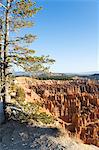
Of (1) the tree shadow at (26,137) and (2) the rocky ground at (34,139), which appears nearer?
(2) the rocky ground at (34,139)

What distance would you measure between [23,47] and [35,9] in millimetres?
1947

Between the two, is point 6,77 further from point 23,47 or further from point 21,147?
point 21,147

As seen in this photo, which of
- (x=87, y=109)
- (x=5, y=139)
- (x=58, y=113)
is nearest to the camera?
(x=5, y=139)

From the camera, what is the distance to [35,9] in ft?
54.4

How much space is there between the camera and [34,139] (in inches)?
558

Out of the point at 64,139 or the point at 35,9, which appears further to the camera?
the point at 35,9

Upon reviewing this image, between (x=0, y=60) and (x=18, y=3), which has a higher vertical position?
(x=18, y=3)

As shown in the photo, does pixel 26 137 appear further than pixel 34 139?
Yes

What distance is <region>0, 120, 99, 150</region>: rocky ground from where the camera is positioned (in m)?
13.3

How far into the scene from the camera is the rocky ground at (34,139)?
13349 millimetres

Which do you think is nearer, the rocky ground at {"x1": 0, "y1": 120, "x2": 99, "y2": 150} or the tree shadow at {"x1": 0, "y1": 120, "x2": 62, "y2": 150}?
the rocky ground at {"x1": 0, "y1": 120, "x2": 99, "y2": 150}

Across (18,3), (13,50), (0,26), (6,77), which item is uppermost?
(18,3)

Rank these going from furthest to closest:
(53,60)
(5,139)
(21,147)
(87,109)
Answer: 1. (87,109)
2. (53,60)
3. (5,139)
4. (21,147)

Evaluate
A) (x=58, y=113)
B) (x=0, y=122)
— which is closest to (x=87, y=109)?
(x=58, y=113)
